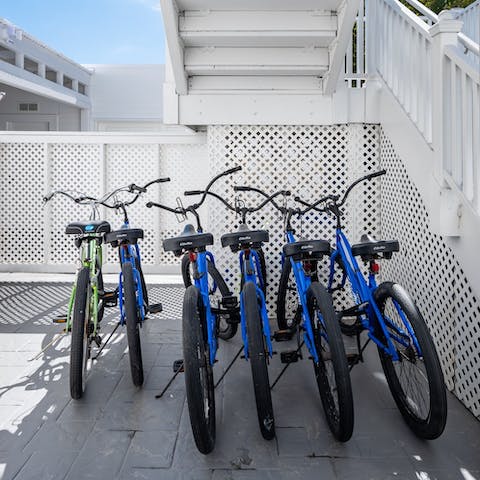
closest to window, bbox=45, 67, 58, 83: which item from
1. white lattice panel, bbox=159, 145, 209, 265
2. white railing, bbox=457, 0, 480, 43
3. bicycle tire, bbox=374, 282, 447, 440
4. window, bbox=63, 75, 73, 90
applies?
window, bbox=63, 75, 73, 90

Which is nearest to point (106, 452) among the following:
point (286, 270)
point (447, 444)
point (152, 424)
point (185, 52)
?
point (152, 424)

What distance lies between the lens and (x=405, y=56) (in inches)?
141

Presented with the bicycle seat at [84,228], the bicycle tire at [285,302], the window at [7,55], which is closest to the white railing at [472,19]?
the bicycle tire at [285,302]

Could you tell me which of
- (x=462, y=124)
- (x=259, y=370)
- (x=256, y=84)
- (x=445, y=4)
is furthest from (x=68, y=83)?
(x=259, y=370)

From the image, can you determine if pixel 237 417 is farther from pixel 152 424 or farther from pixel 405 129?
pixel 405 129

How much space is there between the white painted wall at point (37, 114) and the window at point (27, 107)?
0.08 metres

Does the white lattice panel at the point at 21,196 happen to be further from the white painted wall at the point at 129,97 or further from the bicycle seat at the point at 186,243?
the white painted wall at the point at 129,97

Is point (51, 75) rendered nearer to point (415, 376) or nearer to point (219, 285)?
point (219, 285)

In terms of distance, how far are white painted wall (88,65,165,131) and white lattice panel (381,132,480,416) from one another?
11477 mm

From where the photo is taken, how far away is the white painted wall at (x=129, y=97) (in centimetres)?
1426

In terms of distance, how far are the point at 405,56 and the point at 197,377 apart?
2852 mm

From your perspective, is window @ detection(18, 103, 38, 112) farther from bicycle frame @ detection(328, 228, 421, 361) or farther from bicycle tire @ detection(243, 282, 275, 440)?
bicycle tire @ detection(243, 282, 275, 440)

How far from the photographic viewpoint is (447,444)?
2.37 meters

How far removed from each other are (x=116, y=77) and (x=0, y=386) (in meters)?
13.0
